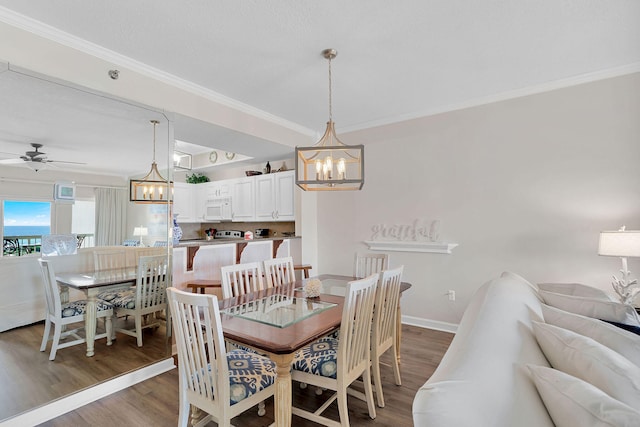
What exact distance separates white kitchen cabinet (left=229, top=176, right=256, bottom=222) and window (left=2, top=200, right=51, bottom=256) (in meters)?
3.10

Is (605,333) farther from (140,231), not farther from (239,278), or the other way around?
(140,231)

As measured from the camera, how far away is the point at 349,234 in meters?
4.47

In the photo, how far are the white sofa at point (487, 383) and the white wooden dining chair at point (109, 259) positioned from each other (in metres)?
2.74

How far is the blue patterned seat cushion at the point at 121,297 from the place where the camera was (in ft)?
8.83

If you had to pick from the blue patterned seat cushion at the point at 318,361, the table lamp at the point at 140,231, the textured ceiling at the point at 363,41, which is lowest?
the blue patterned seat cushion at the point at 318,361

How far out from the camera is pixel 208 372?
5.37 ft

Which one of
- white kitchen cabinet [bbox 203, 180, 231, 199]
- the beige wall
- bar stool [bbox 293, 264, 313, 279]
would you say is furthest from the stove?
the beige wall

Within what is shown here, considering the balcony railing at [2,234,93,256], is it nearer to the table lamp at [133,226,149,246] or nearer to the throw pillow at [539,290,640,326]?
the table lamp at [133,226,149,246]

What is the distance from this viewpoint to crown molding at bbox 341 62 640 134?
2.84 m

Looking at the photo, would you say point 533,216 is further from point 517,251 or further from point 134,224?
point 134,224

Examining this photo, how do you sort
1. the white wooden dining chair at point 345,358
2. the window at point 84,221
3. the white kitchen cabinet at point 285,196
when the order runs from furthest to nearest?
the white kitchen cabinet at point 285,196
the window at point 84,221
the white wooden dining chair at point 345,358

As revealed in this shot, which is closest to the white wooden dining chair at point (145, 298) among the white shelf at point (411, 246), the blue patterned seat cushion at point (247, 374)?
the blue patterned seat cushion at point (247, 374)

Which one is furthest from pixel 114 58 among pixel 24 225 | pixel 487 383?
pixel 487 383

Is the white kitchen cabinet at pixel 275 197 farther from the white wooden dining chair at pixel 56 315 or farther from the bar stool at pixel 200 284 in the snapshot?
the white wooden dining chair at pixel 56 315
